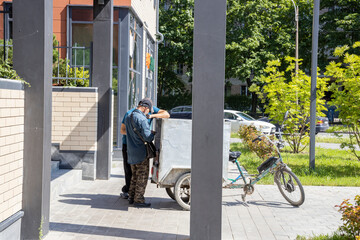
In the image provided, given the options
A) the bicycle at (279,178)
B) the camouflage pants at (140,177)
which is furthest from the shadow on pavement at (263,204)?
the camouflage pants at (140,177)

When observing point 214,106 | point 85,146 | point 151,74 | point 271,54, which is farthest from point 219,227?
point 271,54

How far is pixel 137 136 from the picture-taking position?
7.90m

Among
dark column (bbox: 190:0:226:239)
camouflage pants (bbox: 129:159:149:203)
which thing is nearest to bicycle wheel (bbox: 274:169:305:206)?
camouflage pants (bbox: 129:159:149:203)

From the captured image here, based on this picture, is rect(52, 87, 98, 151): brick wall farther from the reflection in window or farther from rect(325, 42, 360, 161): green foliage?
rect(325, 42, 360, 161): green foliage

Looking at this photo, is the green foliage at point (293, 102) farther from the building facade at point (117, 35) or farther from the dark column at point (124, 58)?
the dark column at point (124, 58)

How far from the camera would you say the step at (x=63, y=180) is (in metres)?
8.59

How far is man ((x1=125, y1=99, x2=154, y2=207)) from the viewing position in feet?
25.6

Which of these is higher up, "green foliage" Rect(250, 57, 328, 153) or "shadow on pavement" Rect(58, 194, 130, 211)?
"green foliage" Rect(250, 57, 328, 153)

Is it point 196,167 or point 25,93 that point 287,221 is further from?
point 25,93

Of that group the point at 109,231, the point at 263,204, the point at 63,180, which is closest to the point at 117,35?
the point at 63,180

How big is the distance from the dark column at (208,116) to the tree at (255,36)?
35.4 metres

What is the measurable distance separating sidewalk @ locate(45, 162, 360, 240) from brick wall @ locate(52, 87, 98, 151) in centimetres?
100

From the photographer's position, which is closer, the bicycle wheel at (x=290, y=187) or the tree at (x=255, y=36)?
the bicycle wheel at (x=290, y=187)

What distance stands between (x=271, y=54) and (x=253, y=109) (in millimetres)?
6843
